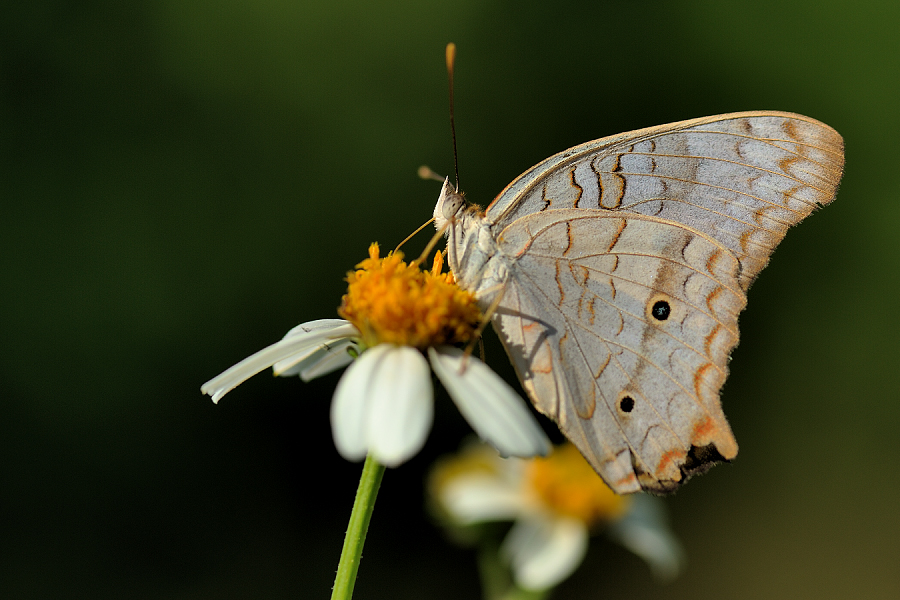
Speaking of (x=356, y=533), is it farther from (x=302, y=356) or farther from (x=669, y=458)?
(x=669, y=458)

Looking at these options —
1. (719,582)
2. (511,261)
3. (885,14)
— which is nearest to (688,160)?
(511,261)

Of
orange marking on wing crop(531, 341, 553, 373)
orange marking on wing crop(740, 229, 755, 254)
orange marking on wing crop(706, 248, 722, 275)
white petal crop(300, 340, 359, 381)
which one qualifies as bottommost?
orange marking on wing crop(531, 341, 553, 373)

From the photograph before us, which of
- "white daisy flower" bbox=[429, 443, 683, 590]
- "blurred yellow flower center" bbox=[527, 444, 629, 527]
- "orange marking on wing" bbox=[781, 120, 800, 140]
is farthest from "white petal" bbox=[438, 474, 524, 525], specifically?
"orange marking on wing" bbox=[781, 120, 800, 140]

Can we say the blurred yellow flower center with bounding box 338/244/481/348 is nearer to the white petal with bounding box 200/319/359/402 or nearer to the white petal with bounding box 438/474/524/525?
the white petal with bounding box 200/319/359/402

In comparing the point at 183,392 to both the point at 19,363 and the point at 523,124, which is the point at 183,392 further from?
the point at 523,124

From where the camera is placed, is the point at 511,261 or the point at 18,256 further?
the point at 18,256

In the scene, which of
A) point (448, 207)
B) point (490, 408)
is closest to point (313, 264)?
point (448, 207)

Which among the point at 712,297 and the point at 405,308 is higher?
the point at 405,308

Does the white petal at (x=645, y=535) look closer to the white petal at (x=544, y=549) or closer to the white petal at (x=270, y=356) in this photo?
the white petal at (x=544, y=549)
